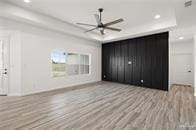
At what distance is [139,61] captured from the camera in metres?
6.79

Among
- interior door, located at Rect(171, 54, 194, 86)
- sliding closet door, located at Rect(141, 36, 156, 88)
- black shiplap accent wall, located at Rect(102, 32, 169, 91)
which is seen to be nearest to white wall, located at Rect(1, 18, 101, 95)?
black shiplap accent wall, located at Rect(102, 32, 169, 91)

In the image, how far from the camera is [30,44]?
4871 millimetres

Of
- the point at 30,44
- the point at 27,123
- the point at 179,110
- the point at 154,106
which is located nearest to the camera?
the point at 27,123

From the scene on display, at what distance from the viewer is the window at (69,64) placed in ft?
19.8

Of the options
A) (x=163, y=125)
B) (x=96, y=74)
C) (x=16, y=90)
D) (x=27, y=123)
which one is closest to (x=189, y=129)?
(x=163, y=125)

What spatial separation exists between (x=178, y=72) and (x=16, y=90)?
9.26 meters

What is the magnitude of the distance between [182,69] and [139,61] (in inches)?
130

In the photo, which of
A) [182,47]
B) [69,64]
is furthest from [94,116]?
[182,47]

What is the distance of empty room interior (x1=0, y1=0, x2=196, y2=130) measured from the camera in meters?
2.79

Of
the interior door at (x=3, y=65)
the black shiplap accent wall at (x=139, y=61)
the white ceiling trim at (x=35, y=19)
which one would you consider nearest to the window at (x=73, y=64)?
the white ceiling trim at (x=35, y=19)

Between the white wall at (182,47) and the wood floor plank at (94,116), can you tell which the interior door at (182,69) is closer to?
the white wall at (182,47)

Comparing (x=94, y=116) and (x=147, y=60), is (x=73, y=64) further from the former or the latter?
(x=94, y=116)

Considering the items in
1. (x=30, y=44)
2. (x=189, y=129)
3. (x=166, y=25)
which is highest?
(x=166, y=25)

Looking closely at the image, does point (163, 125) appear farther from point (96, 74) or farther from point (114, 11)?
point (96, 74)
